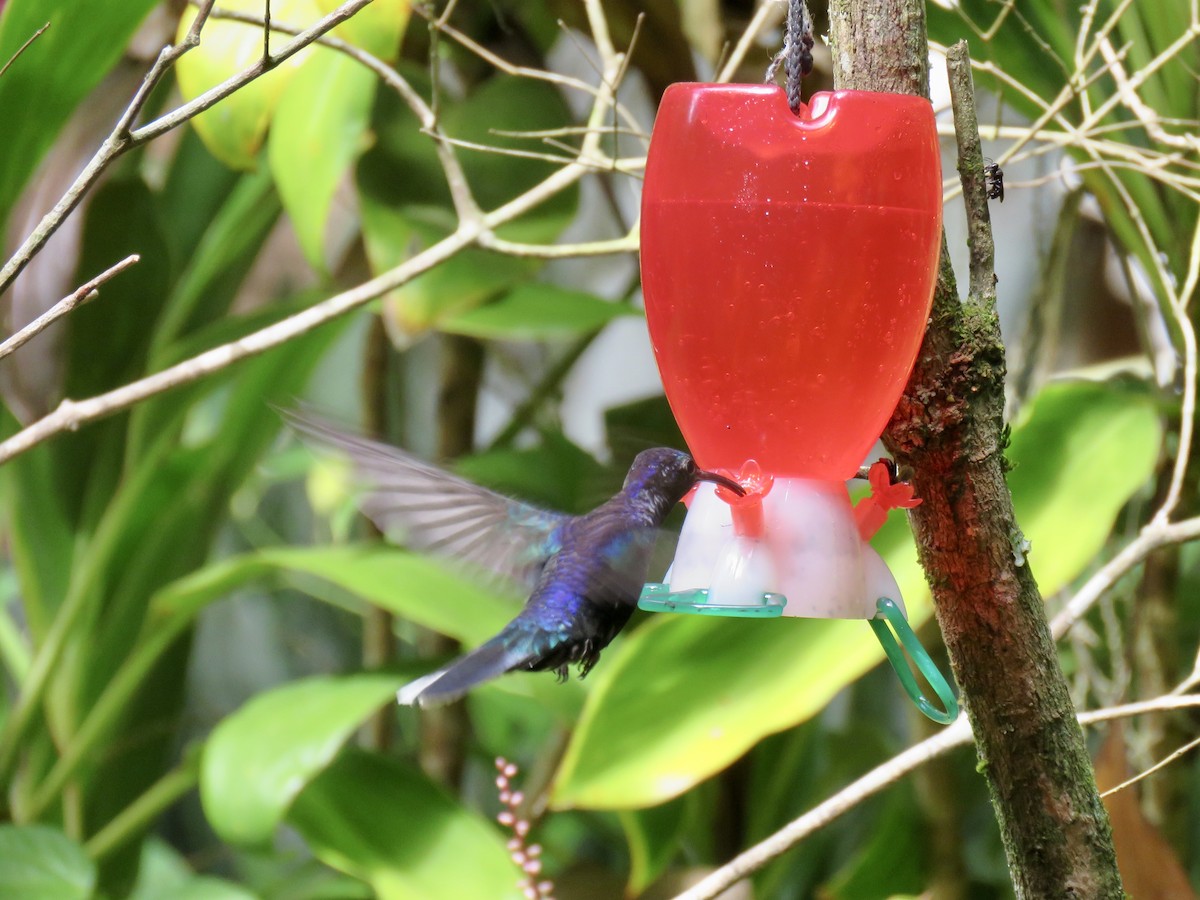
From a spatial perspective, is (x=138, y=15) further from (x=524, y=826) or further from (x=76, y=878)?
(x=76, y=878)

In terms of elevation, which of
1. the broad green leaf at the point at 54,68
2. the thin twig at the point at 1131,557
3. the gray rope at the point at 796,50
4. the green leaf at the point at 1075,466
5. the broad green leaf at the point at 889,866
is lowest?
the broad green leaf at the point at 889,866

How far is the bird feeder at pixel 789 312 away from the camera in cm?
48

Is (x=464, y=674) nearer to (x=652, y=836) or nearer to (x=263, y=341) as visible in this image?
(x=263, y=341)

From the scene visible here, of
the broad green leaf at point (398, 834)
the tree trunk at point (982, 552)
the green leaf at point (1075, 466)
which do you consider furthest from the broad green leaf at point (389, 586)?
the tree trunk at point (982, 552)

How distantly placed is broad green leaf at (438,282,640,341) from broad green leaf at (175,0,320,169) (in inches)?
12.4

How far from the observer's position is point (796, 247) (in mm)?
483

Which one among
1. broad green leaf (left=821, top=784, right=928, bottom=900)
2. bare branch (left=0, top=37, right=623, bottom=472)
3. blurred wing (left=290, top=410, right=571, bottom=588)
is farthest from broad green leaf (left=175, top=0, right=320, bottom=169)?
broad green leaf (left=821, top=784, right=928, bottom=900)

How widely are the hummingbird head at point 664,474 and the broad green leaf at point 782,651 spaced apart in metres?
0.32

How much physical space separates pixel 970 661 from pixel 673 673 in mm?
464

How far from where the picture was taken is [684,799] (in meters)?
1.21

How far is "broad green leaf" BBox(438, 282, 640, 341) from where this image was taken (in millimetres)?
1256

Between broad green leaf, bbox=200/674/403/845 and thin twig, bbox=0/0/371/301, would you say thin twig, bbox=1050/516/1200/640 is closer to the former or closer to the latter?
thin twig, bbox=0/0/371/301

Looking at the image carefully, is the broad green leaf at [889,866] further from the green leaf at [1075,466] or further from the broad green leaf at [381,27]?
the broad green leaf at [381,27]

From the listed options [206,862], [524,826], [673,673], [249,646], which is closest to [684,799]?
[673,673]
